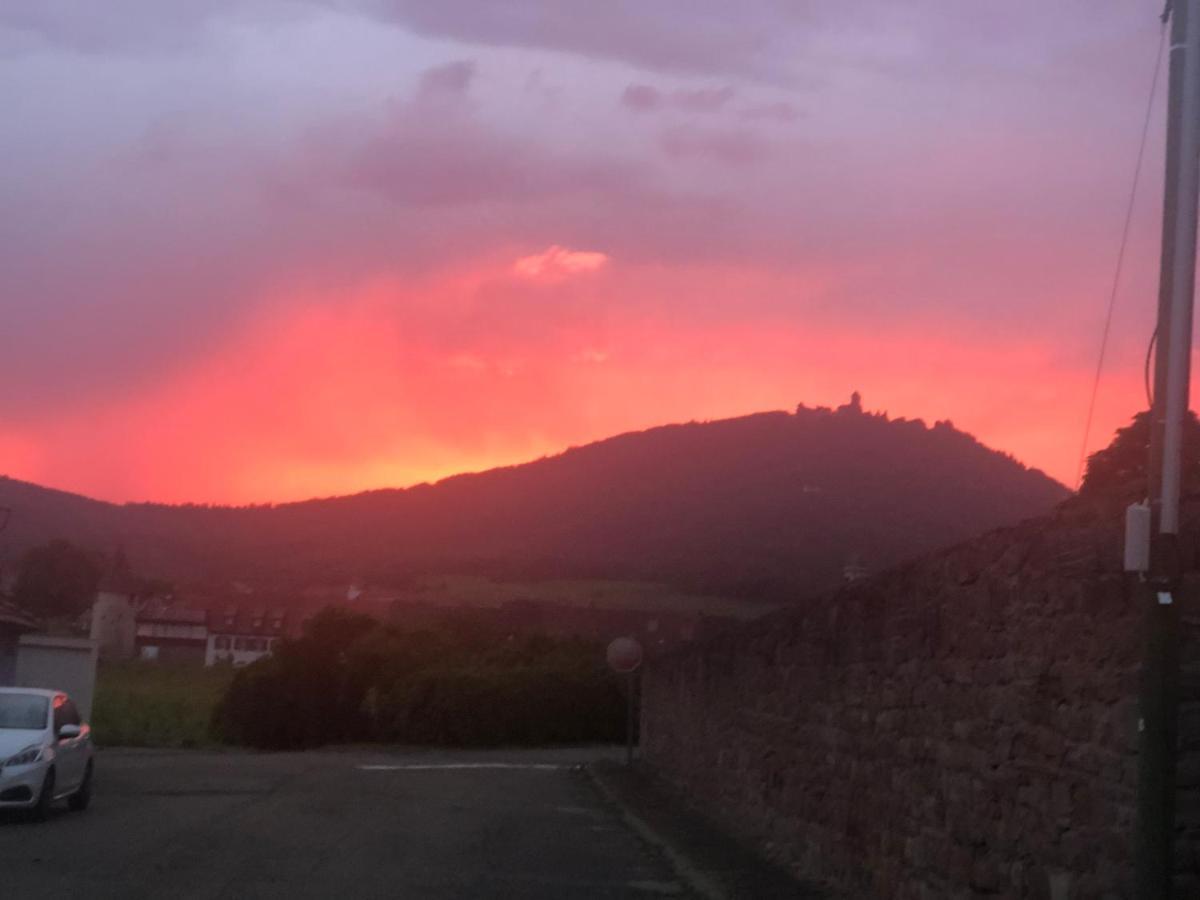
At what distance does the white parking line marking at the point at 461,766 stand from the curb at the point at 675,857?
7.98 metres

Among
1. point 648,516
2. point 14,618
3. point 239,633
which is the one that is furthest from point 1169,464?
point 239,633

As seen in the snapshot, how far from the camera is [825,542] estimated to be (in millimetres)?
46125

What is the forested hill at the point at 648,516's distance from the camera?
43.6 metres

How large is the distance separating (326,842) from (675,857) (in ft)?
12.1

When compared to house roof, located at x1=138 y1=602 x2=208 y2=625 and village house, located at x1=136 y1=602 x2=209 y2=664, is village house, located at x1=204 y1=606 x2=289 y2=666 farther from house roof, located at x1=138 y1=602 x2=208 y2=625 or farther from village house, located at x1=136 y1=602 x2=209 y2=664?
house roof, located at x1=138 y1=602 x2=208 y2=625

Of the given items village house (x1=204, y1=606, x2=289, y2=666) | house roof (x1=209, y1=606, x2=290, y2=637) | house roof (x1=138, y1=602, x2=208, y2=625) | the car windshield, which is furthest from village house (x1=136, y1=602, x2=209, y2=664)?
the car windshield

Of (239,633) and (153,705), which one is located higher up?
(239,633)

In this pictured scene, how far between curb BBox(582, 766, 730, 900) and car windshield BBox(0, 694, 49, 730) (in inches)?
283

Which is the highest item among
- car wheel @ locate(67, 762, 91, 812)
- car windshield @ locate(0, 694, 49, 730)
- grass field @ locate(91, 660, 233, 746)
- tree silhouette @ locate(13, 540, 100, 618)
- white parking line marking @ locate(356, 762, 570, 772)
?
tree silhouette @ locate(13, 540, 100, 618)

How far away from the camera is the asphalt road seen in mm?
12789

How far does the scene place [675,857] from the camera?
1551 cm

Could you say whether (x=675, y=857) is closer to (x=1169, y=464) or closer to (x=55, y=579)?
(x=1169, y=464)

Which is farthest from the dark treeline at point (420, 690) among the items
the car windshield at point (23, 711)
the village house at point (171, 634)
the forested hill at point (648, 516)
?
the village house at point (171, 634)

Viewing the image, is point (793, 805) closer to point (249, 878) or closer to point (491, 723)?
point (249, 878)
